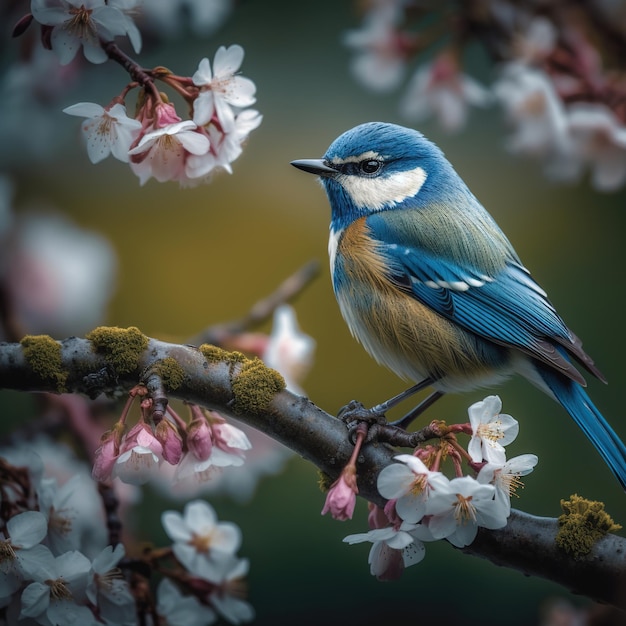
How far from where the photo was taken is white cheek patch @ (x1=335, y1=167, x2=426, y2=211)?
1.14 metres

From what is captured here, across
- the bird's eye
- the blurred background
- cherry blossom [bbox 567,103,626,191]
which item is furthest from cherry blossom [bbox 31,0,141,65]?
cherry blossom [bbox 567,103,626,191]

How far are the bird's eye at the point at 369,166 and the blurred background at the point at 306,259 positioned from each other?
0.47 meters

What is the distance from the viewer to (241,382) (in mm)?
855

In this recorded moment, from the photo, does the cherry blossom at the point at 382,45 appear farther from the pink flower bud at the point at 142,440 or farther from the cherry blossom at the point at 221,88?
the pink flower bud at the point at 142,440

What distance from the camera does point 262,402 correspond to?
2.81ft

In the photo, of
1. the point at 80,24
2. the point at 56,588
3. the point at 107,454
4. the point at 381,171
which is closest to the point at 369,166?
the point at 381,171

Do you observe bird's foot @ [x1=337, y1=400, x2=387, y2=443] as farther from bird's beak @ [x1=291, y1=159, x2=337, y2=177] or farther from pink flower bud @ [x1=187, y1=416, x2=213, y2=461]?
bird's beak @ [x1=291, y1=159, x2=337, y2=177]

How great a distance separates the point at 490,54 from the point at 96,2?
0.83 meters

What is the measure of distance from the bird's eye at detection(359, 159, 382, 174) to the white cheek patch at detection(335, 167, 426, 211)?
0.5 inches

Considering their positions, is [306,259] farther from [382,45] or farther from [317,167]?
[317,167]

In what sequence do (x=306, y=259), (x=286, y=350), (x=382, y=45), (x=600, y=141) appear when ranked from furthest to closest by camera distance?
(x=306, y=259) → (x=382, y=45) → (x=600, y=141) → (x=286, y=350)

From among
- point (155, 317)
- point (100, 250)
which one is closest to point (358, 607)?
→ point (155, 317)

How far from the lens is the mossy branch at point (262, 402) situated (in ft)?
2.75

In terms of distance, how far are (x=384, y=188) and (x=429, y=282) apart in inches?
6.2
